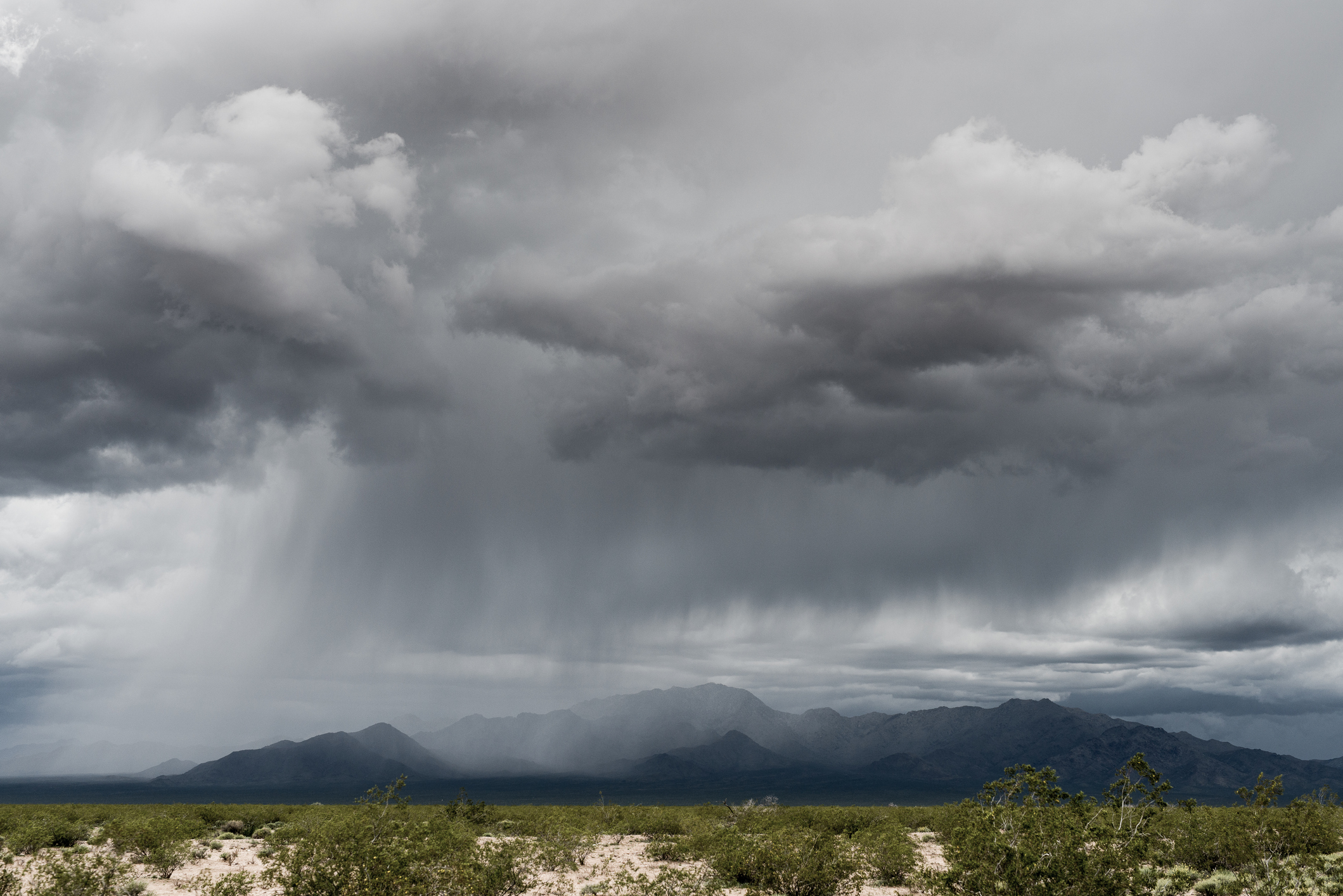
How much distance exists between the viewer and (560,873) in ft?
153

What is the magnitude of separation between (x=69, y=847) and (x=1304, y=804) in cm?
7144

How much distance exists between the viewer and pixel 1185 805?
23172mm

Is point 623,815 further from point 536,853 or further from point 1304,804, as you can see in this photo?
point 1304,804

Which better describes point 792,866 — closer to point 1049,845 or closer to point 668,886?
point 668,886

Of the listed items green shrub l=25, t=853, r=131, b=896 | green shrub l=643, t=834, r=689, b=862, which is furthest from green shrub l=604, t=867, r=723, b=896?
green shrub l=25, t=853, r=131, b=896

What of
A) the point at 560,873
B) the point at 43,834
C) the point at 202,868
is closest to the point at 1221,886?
the point at 560,873

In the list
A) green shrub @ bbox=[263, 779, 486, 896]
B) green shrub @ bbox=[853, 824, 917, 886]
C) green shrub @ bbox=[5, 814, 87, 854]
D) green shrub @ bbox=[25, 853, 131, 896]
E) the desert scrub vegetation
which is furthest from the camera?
green shrub @ bbox=[5, 814, 87, 854]

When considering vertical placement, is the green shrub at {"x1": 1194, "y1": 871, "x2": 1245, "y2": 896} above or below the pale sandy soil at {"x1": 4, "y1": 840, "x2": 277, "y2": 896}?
above

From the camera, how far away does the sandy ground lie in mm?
40562

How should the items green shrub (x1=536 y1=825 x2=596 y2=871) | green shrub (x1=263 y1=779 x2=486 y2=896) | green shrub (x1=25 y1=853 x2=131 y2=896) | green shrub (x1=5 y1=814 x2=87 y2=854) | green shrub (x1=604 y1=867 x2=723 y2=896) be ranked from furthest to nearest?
1. green shrub (x1=5 y1=814 x2=87 y2=854)
2. green shrub (x1=536 y1=825 x2=596 y2=871)
3. green shrub (x1=604 y1=867 x2=723 y2=896)
4. green shrub (x1=25 y1=853 x2=131 y2=896)
5. green shrub (x1=263 y1=779 x2=486 y2=896)

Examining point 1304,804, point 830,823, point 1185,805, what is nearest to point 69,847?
point 830,823

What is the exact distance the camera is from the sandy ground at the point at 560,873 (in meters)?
40.6

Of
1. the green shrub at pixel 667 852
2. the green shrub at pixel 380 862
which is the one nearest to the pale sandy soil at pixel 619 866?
the green shrub at pixel 667 852

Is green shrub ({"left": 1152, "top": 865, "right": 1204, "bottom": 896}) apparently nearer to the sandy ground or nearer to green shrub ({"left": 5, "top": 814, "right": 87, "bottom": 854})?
the sandy ground
